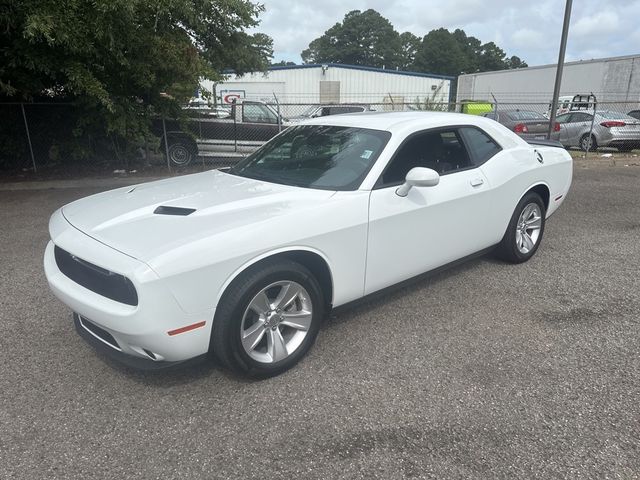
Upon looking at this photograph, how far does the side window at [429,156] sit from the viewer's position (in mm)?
3600

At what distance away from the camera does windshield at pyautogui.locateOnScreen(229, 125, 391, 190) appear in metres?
3.47

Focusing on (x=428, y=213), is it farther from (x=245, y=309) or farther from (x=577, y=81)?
(x=577, y=81)

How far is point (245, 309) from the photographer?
108 inches

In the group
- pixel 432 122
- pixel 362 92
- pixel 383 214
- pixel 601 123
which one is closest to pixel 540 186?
pixel 432 122

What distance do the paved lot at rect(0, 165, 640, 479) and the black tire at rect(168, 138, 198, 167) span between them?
7.59 m

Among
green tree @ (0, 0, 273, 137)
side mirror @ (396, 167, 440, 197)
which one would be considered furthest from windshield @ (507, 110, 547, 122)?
side mirror @ (396, 167, 440, 197)

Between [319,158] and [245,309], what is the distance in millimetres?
1493

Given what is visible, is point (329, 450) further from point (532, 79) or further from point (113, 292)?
point (532, 79)

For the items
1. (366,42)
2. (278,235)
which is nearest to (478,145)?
(278,235)

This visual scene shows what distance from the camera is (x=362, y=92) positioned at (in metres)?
38.0

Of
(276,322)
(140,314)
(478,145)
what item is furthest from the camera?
(478,145)

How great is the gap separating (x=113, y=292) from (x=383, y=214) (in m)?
1.75

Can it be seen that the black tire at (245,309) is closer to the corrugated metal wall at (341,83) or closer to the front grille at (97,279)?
the front grille at (97,279)

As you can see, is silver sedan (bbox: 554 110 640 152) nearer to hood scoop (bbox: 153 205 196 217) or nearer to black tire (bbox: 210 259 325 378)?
black tire (bbox: 210 259 325 378)
